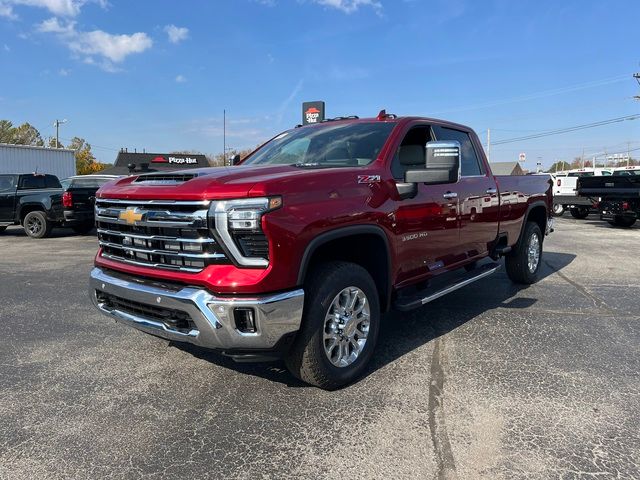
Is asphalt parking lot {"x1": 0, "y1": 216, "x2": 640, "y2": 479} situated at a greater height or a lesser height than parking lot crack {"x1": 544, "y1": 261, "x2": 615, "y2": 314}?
lesser

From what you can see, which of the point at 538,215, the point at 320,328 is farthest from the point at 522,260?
the point at 320,328

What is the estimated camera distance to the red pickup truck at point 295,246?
2.95 m

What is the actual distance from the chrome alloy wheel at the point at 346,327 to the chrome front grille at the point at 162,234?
893 millimetres

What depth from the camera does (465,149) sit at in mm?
5520

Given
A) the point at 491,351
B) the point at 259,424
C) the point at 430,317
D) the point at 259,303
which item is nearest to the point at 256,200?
the point at 259,303

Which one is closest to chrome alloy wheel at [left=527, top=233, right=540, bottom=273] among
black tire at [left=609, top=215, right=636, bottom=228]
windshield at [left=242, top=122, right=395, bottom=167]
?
windshield at [left=242, top=122, right=395, bottom=167]

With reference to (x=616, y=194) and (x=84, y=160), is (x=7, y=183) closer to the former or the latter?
(x=616, y=194)

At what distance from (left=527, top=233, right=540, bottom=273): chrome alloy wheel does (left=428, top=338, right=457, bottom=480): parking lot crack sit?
324 cm

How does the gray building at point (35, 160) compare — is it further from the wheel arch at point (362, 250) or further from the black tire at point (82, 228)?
the wheel arch at point (362, 250)

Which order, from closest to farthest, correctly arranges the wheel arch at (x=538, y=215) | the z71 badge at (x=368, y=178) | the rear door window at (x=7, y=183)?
the z71 badge at (x=368, y=178) → the wheel arch at (x=538, y=215) → the rear door window at (x=7, y=183)

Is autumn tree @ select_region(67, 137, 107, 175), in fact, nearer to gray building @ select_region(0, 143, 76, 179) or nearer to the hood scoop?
gray building @ select_region(0, 143, 76, 179)

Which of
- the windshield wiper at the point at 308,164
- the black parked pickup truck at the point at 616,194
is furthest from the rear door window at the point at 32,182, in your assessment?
the black parked pickup truck at the point at 616,194

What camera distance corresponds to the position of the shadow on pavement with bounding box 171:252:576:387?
3916mm

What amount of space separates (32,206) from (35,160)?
51.5 ft
